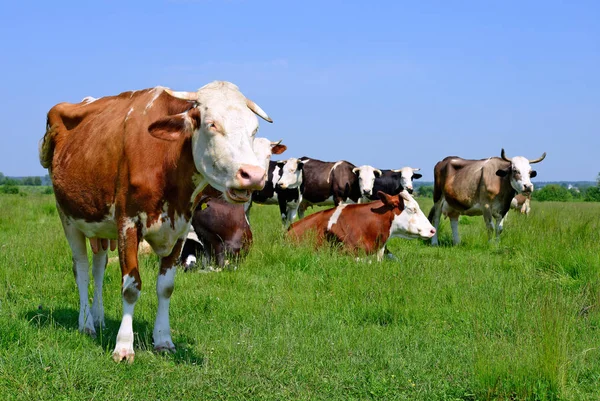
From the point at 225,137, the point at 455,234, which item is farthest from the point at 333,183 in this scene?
the point at 225,137

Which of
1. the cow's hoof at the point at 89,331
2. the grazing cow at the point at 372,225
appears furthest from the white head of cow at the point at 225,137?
the grazing cow at the point at 372,225

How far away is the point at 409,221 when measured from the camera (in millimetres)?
10109

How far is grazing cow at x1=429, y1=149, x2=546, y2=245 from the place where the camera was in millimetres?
13656

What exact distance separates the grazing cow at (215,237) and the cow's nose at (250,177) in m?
4.82

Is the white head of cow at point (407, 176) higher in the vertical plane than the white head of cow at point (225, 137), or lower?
lower

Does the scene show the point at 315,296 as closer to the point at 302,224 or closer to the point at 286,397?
the point at 286,397

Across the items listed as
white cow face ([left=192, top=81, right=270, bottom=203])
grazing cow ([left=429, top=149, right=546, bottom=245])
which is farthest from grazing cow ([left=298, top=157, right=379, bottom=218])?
white cow face ([left=192, top=81, right=270, bottom=203])

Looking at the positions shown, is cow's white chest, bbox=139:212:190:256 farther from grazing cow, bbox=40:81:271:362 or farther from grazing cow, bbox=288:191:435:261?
grazing cow, bbox=288:191:435:261

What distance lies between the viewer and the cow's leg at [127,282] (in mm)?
4672

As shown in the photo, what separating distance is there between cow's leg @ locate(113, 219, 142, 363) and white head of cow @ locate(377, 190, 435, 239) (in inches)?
233

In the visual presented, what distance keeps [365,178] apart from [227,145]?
14.6m

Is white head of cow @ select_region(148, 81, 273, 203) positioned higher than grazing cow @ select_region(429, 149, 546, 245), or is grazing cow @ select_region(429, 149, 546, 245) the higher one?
white head of cow @ select_region(148, 81, 273, 203)

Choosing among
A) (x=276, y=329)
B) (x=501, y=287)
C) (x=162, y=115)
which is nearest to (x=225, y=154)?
(x=162, y=115)

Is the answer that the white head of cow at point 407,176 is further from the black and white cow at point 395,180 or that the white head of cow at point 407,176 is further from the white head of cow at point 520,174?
the white head of cow at point 520,174
